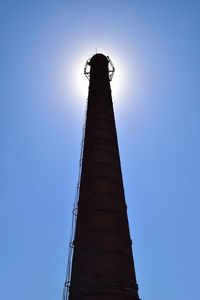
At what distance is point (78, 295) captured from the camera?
8.51m

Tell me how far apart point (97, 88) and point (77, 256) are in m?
10.8

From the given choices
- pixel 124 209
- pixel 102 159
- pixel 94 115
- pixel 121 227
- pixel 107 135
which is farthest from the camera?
pixel 94 115

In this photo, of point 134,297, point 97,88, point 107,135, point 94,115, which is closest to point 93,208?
point 134,297

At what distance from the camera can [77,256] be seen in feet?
31.6

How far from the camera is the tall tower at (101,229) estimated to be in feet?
28.0

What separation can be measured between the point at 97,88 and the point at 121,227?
975 centimetres

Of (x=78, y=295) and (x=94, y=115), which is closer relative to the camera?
(x=78, y=295)

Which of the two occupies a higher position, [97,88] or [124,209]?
[97,88]

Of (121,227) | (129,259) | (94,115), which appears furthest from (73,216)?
(94,115)

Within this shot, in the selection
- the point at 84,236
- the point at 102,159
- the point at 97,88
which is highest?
the point at 97,88

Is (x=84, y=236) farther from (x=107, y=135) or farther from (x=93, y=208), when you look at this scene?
(x=107, y=135)

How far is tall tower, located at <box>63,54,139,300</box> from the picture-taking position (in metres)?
8.53

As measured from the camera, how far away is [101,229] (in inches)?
384

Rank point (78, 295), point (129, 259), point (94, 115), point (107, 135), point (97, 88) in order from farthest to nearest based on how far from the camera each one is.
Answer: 1. point (97, 88)
2. point (94, 115)
3. point (107, 135)
4. point (129, 259)
5. point (78, 295)
